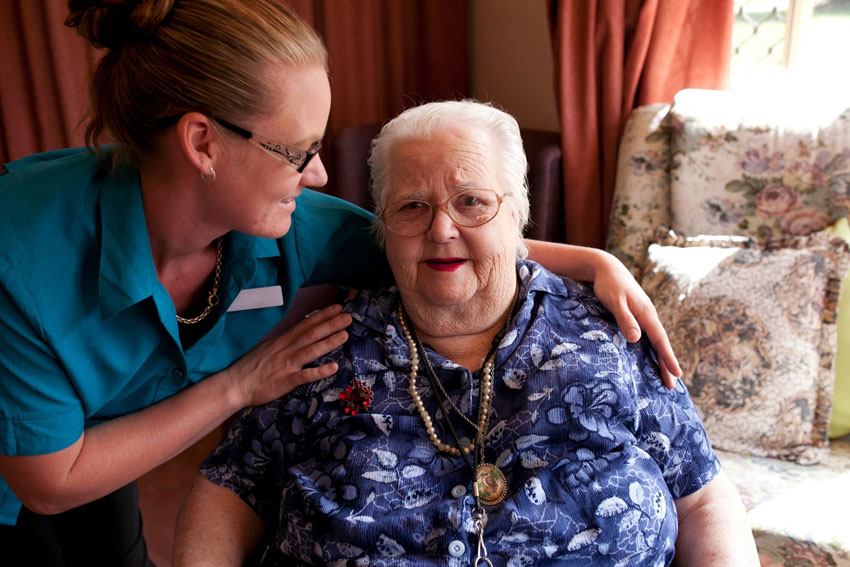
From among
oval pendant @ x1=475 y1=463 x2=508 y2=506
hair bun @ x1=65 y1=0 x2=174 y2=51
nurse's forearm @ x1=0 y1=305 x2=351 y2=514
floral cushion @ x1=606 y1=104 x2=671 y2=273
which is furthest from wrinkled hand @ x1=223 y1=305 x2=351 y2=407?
floral cushion @ x1=606 y1=104 x2=671 y2=273

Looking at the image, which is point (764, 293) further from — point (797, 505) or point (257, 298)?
point (257, 298)

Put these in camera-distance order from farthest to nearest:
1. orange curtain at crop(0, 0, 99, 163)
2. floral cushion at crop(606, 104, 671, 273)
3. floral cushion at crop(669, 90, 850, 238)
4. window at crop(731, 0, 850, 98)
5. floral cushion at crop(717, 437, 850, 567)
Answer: orange curtain at crop(0, 0, 99, 163) < window at crop(731, 0, 850, 98) < floral cushion at crop(606, 104, 671, 273) < floral cushion at crop(669, 90, 850, 238) < floral cushion at crop(717, 437, 850, 567)

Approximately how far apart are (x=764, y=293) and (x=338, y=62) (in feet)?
7.10

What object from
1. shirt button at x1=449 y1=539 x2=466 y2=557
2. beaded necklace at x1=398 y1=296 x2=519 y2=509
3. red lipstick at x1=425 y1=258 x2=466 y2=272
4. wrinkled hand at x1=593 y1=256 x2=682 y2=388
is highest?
red lipstick at x1=425 y1=258 x2=466 y2=272

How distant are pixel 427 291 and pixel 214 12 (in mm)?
648

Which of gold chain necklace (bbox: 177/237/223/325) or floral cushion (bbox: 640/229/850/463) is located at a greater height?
gold chain necklace (bbox: 177/237/223/325)

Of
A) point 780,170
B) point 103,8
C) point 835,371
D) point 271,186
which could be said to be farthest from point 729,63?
point 103,8

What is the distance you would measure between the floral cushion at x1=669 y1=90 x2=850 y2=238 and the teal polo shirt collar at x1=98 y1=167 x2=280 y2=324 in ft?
5.41

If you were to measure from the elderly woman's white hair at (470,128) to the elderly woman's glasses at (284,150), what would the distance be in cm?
26

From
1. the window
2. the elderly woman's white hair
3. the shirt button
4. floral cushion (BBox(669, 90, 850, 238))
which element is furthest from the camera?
the window

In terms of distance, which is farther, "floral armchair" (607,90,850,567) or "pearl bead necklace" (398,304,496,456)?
"floral armchair" (607,90,850,567)

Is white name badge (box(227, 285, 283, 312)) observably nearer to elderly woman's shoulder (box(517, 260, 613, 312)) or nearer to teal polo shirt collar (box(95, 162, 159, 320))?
teal polo shirt collar (box(95, 162, 159, 320))

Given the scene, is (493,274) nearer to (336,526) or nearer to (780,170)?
(336,526)

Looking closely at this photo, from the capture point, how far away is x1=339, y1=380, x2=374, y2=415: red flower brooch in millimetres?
1415
